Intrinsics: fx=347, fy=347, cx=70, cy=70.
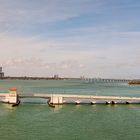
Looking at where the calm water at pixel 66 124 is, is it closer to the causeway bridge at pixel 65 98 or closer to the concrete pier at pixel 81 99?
the causeway bridge at pixel 65 98

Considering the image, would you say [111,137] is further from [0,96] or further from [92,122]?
[0,96]

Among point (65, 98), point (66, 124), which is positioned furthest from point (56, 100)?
point (66, 124)

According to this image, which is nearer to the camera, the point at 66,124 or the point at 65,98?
the point at 66,124

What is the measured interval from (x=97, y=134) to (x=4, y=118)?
24614 mm

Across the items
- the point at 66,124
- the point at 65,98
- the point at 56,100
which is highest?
the point at 65,98

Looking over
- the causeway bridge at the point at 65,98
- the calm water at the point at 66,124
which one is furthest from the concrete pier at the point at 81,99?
the calm water at the point at 66,124

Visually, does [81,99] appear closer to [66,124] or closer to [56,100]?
[56,100]

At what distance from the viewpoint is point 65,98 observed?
10375cm

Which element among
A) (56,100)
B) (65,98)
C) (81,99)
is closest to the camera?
(56,100)

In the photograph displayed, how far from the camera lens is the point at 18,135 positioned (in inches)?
2135

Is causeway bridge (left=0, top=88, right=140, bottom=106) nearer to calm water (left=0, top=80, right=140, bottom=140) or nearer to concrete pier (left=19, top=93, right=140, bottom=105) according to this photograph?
concrete pier (left=19, top=93, right=140, bottom=105)

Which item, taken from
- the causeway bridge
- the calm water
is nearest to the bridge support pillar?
the causeway bridge

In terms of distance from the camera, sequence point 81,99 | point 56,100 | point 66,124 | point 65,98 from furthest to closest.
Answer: point 81,99 < point 65,98 < point 56,100 < point 66,124

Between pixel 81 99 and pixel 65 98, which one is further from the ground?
pixel 65 98
